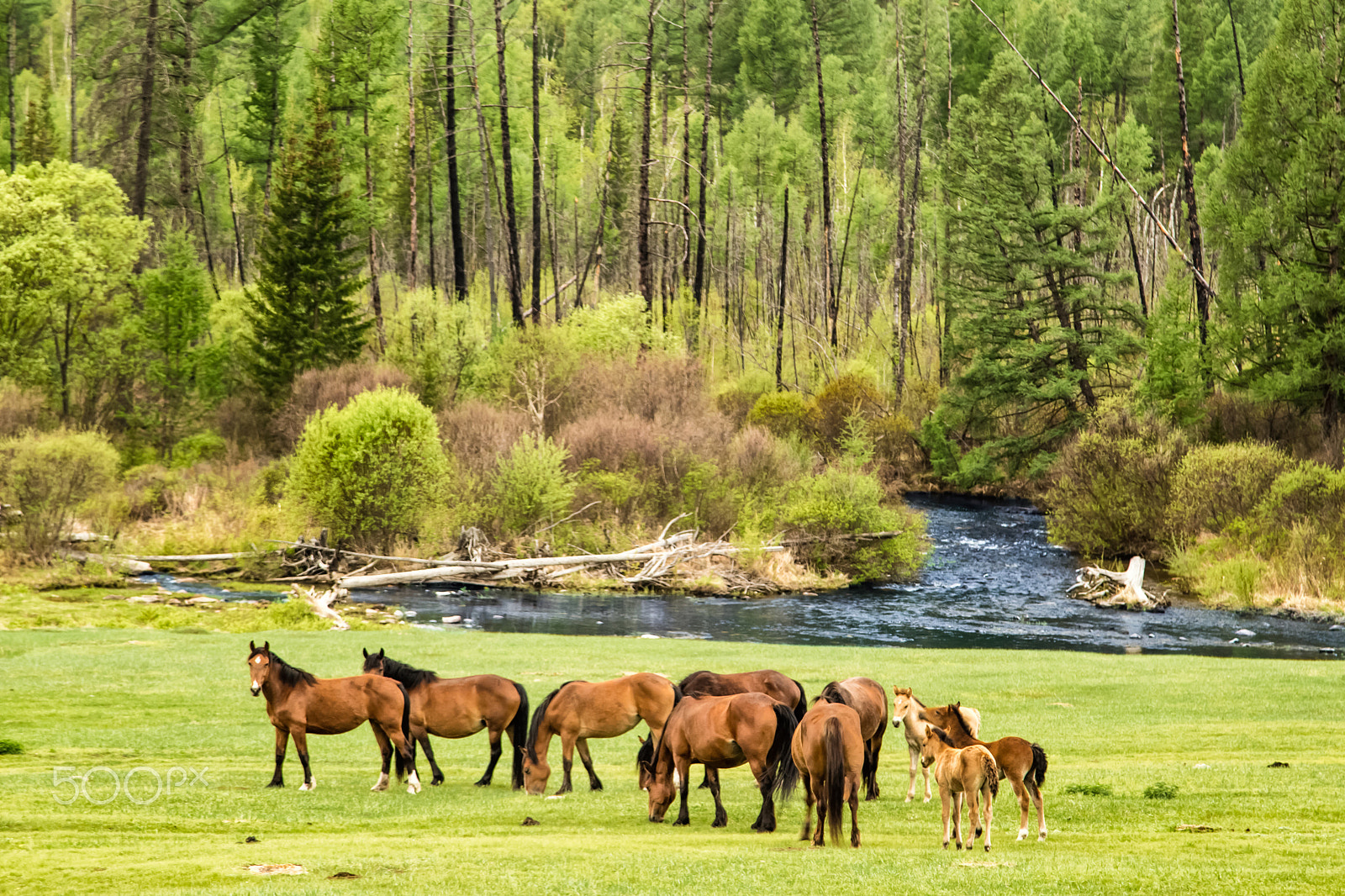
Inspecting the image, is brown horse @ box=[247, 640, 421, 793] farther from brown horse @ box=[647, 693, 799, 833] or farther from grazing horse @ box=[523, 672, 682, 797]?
brown horse @ box=[647, 693, 799, 833]

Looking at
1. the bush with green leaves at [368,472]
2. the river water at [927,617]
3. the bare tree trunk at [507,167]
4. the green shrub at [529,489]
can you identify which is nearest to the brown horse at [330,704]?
the river water at [927,617]

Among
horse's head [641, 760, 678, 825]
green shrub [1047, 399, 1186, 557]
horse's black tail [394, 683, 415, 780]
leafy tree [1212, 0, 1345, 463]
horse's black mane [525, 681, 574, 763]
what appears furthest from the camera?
green shrub [1047, 399, 1186, 557]

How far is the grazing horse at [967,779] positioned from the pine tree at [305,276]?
4731 centimetres

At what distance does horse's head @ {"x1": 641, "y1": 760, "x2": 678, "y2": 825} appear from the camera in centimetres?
939

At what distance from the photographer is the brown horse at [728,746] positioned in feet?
28.6

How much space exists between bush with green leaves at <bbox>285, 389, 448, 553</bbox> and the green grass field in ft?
63.7

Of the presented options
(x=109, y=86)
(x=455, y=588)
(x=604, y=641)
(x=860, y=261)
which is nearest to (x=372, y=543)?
(x=455, y=588)

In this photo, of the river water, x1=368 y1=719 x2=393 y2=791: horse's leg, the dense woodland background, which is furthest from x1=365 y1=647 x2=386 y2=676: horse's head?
the dense woodland background

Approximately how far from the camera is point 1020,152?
56.3 m

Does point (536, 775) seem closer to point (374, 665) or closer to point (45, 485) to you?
point (374, 665)

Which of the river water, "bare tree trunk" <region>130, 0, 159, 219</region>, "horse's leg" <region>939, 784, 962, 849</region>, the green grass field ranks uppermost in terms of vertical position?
"bare tree trunk" <region>130, 0, 159, 219</region>

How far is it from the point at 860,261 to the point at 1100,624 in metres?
58.8

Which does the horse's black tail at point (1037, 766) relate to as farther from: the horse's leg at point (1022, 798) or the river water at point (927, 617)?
the river water at point (927, 617)

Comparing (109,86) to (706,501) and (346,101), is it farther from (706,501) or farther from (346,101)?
(706,501)
